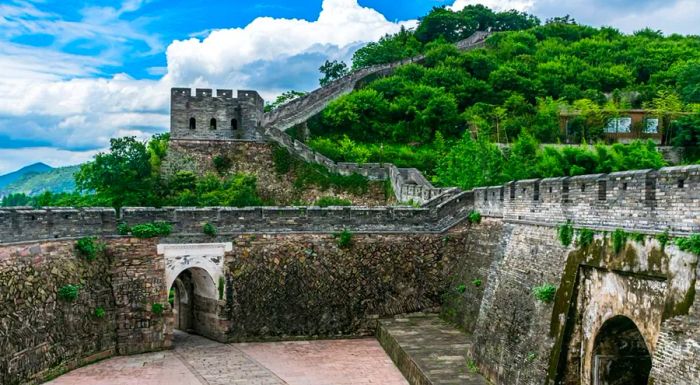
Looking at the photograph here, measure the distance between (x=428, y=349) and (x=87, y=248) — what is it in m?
8.24

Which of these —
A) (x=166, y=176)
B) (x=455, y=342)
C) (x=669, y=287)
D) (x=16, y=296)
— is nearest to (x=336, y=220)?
A: (x=455, y=342)

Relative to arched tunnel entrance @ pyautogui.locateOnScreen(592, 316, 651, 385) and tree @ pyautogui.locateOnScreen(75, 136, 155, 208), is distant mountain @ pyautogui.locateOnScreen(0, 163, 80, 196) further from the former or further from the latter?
arched tunnel entrance @ pyautogui.locateOnScreen(592, 316, 651, 385)

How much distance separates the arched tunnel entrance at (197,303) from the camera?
17047 millimetres

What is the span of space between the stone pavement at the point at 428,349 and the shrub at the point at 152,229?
613 centimetres

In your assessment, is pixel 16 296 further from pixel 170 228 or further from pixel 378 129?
pixel 378 129

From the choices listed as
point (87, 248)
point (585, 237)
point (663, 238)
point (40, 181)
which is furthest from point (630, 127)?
point (40, 181)

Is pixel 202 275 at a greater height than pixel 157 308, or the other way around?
pixel 202 275

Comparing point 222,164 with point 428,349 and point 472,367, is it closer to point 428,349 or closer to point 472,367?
point 428,349

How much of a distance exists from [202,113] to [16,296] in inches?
700

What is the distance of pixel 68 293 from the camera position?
45.6 feet

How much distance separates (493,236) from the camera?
50.6 ft

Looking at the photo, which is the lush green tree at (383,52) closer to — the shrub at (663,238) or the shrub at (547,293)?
the shrub at (547,293)

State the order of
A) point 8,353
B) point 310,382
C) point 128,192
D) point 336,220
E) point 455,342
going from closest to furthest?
point 8,353
point 310,382
point 455,342
point 336,220
point 128,192

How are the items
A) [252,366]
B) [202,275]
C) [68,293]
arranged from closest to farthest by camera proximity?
[68,293]
[252,366]
[202,275]
